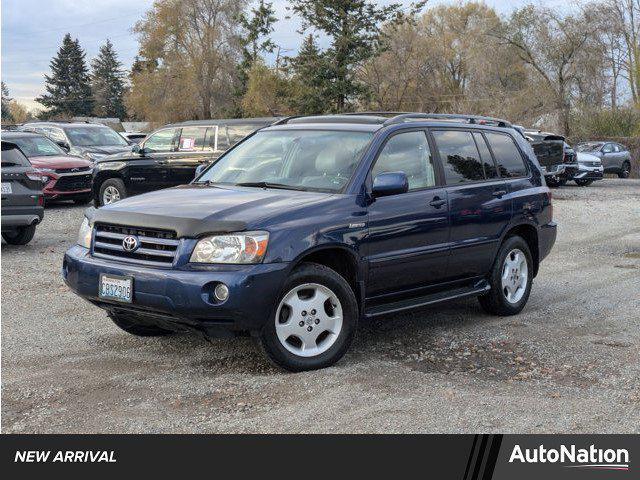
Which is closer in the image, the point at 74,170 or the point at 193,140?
the point at 193,140

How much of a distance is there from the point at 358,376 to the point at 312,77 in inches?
1486

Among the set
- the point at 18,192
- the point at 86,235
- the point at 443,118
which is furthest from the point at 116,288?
the point at 18,192

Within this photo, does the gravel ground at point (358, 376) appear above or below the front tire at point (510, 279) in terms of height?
below

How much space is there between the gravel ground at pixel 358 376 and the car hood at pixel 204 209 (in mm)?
1022

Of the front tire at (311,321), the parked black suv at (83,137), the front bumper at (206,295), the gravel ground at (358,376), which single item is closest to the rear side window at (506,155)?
the gravel ground at (358,376)

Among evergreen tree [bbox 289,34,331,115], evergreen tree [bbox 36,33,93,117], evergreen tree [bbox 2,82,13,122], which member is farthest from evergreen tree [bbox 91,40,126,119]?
evergreen tree [bbox 289,34,331,115]

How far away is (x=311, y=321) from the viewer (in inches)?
232

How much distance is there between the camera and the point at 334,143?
6.80m

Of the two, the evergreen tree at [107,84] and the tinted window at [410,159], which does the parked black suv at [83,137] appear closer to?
Answer: the tinted window at [410,159]

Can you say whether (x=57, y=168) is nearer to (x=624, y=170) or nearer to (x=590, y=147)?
(x=590, y=147)

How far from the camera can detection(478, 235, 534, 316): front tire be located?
7.73 m

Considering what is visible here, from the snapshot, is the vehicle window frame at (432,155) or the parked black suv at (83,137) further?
the parked black suv at (83,137)

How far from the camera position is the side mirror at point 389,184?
6287 mm

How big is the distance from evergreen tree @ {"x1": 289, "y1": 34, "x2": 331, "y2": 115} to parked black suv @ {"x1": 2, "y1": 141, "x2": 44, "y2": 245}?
102 feet
